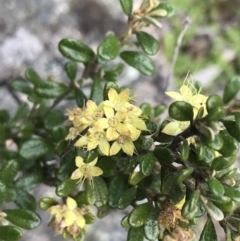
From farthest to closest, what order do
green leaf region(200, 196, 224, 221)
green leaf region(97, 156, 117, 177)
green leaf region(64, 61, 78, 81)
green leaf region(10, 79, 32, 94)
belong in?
green leaf region(10, 79, 32, 94) < green leaf region(64, 61, 78, 81) < green leaf region(97, 156, 117, 177) < green leaf region(200, 196, 224, 221)

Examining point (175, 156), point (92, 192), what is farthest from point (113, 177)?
point (175, 156)

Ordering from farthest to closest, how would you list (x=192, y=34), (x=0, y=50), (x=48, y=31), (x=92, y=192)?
(x=192, y=34)
(x=48, y=31)
(x=0, y=50)
(x=92, y=192)

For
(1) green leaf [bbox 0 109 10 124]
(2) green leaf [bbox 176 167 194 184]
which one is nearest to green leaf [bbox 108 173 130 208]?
(2) green leaf [bbox 176 167 194 184]

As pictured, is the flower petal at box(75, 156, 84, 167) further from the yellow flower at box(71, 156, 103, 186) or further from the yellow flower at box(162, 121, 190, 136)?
the yellow flower at box(162, 121, 190, 136)

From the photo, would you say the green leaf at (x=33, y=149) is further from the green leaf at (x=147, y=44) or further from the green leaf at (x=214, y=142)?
the green leaf at (x=214, y=142)

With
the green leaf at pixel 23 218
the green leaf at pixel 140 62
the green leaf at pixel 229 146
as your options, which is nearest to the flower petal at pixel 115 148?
the green leaf at pixel 229 146

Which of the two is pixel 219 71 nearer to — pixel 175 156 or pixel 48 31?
pixel 48 31

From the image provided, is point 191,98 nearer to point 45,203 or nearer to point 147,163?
point 147,163

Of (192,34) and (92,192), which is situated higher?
(192,34)
